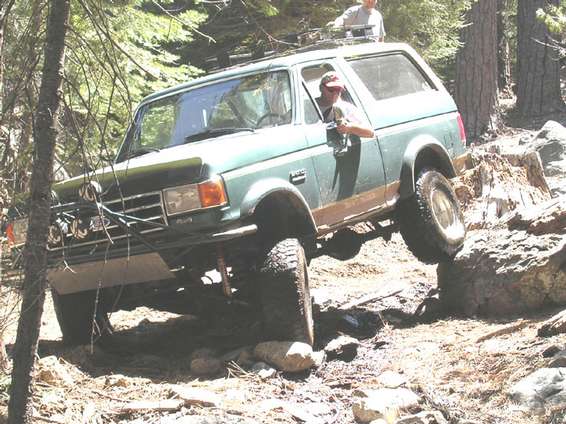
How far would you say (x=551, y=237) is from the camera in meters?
6.87

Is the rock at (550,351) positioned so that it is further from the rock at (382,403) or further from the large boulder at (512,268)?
the large boulder at (512,268)

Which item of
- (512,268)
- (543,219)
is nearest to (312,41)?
(543,219)

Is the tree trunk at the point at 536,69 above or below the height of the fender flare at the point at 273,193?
above

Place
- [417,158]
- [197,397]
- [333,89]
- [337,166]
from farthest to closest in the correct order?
1. [417,158]
2. [333,89]
3. [337,166]
4. [197,397]

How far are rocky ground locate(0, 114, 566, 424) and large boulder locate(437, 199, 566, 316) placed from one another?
136mm

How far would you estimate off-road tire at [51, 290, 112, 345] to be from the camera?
20.5 feet

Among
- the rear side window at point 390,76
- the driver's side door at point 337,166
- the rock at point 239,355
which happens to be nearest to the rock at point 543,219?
the driver's side door at point 337,166

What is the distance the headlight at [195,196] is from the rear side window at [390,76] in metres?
2.57

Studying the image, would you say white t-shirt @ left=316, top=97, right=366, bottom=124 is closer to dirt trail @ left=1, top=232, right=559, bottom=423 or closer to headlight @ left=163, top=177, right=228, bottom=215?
headlight @ left=163, top=177, right=228, bottom=215

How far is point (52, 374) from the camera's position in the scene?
16.6ft

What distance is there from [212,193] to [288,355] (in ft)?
4.04

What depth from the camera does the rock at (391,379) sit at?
5.30 metres

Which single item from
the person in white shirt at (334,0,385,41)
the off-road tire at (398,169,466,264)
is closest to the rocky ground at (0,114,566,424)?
the off-road tire at (398,169,466,264)

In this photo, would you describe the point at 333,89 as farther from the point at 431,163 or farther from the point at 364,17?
the point at 364,17
